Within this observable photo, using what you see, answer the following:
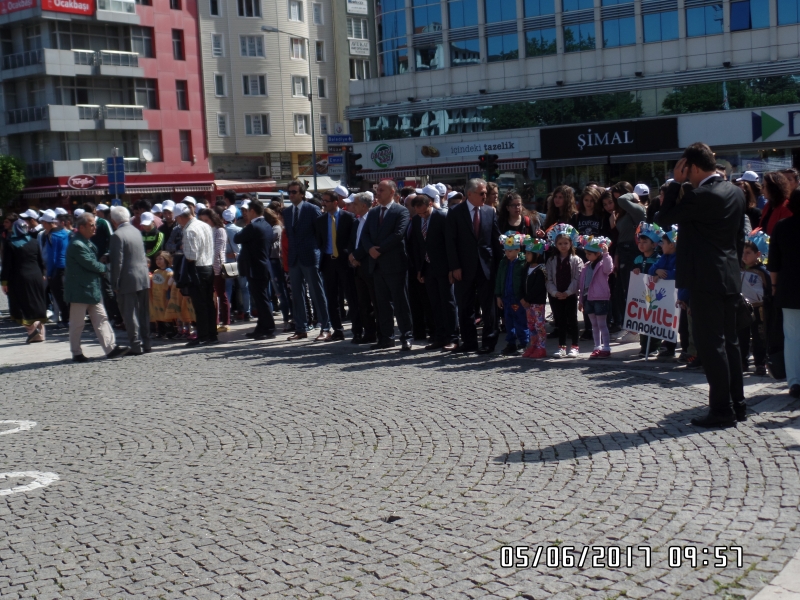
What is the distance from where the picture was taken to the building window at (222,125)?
2549 inches

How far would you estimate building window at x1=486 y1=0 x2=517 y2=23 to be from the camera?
52281 millimetres

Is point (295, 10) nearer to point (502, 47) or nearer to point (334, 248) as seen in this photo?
point (502, 47)

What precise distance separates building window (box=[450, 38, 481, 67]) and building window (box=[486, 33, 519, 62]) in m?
0.73

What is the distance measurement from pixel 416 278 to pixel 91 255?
4560mm

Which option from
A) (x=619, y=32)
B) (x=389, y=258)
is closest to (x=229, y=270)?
(x=389, y=258)

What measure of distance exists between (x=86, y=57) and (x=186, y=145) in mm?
8167

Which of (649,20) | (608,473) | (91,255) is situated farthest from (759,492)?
(649,20)

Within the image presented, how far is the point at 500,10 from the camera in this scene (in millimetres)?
52781

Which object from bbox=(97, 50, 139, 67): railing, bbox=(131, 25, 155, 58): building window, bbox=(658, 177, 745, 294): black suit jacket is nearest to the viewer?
bbox=(658, 177, 745, 294): black suit jacket

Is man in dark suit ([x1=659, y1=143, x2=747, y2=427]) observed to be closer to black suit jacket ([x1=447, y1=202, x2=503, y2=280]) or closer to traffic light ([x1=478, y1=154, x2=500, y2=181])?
black suit jacket ([x1=447, y1=202, x2=503, y2=280])

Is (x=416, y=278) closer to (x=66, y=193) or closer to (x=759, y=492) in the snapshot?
(x=759, y=492)

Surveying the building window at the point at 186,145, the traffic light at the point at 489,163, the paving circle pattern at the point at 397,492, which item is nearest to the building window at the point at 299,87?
the building window at the point at 186,145

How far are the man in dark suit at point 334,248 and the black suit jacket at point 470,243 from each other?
7.60 ft
